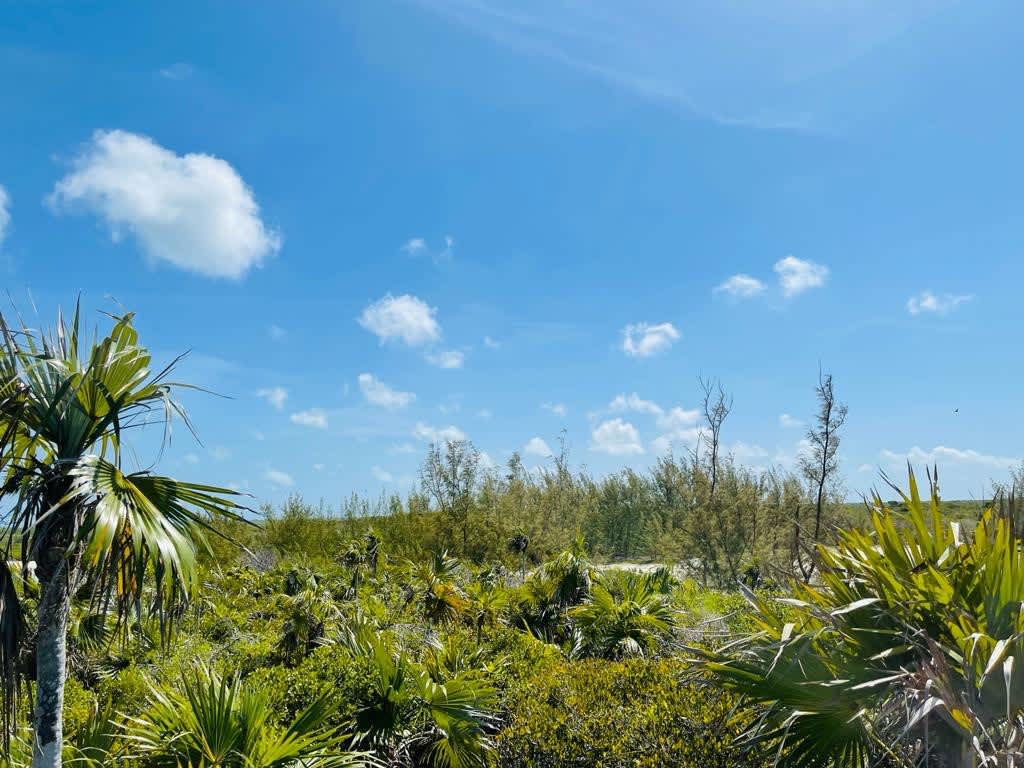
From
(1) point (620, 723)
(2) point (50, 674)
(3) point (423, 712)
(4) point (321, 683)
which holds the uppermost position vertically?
(2) point (50, 674)

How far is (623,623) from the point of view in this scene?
1266 cm

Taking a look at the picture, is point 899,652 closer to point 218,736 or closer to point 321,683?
point 218,736

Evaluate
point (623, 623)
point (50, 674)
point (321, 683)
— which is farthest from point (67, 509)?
point (623, 623)

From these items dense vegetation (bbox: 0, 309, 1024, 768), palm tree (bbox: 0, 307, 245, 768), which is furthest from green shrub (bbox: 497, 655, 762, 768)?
palm tree (bbox: 0, 307, 245, 768)

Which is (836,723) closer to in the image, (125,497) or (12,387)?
(125,497)

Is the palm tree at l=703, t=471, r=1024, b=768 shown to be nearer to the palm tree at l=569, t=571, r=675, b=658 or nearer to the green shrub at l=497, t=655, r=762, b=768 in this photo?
the green shrub at l=497, t=655, r=762, b=768

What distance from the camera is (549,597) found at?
15.7m

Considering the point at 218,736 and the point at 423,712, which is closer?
the point at 218,736

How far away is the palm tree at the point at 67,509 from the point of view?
17.2ft

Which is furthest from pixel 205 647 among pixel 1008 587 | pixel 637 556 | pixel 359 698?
pixel 637 556

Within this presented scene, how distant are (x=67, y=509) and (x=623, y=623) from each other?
9655 mm

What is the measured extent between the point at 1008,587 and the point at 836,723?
1337 millimetres

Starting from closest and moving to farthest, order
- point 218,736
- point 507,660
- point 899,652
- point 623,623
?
point 899,652 → point 218,736 → point 507,660 → point 623,623

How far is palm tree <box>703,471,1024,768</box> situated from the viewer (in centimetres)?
382
